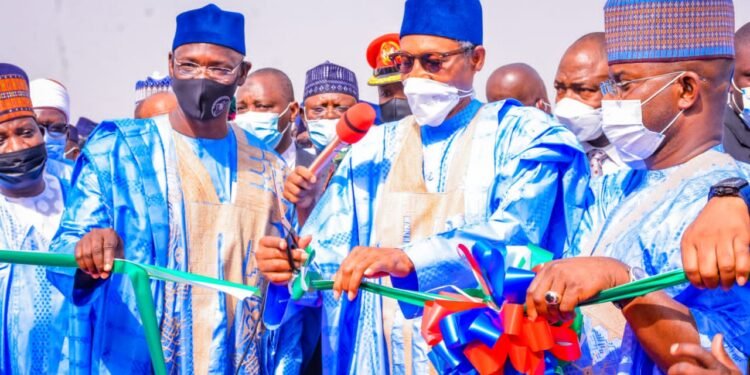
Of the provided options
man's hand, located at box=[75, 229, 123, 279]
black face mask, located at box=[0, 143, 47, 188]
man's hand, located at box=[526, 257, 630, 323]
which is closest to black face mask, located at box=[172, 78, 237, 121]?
man's hand, located at box=[75, 229, 123, 279]

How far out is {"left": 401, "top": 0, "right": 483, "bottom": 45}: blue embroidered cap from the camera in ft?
15.2

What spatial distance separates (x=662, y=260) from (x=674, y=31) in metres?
0.78

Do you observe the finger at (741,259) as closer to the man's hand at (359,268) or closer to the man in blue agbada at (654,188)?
the man in blue agbada at (654,188)

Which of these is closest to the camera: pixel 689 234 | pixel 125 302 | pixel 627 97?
pixel 689 234

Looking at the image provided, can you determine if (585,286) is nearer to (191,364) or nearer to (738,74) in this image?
(191,364)

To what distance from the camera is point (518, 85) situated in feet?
26.3

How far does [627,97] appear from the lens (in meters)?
3.36

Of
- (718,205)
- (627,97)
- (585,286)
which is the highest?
(627,97)

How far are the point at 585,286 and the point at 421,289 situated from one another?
128cm

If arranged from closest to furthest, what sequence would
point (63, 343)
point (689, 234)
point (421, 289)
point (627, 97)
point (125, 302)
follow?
point (689, 234), point (627, 97), point (421, 289), point (125, 302), point (63, 343)

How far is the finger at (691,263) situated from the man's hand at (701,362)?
5.8 inches

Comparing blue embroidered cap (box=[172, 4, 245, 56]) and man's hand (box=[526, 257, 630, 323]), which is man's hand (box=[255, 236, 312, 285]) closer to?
man's hand (box=[526, 257, 630, 323])

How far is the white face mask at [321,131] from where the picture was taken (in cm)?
752

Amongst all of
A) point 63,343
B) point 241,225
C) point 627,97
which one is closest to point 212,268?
point 241,225
